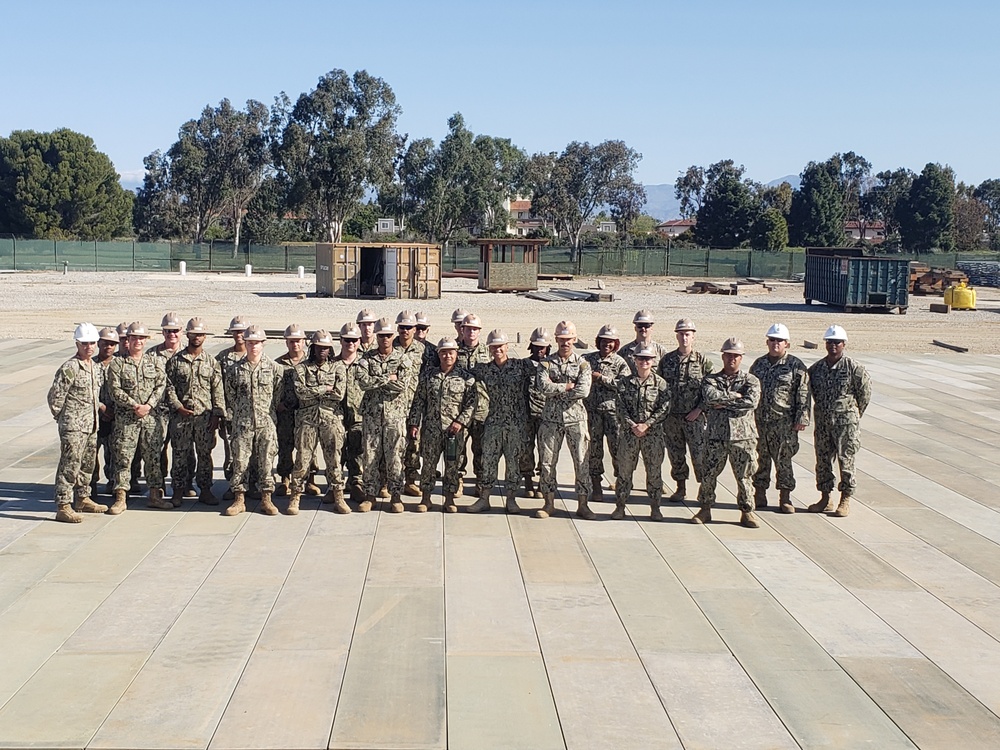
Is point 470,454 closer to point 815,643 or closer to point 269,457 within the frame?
point 269,457

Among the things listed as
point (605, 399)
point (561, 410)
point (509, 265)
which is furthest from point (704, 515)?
point (509, 265)

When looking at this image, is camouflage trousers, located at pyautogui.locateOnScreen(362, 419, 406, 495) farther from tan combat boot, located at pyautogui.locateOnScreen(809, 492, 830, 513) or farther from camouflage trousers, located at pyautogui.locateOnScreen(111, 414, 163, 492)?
tan combat boot, located at pyautogui.locateOnScreen(809, 492, 830, 513)

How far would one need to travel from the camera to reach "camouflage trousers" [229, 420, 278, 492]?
948 centimetres

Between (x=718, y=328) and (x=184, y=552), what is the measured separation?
932 inches

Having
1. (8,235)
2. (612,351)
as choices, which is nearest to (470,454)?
(612,351)

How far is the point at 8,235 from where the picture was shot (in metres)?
73.3

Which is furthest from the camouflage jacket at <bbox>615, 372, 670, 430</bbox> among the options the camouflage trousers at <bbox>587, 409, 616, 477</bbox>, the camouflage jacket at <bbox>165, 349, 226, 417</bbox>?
the camouflage jacket at <bbox>165, 349, 226, 417</bbox>

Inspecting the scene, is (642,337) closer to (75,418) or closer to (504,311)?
(75,418)

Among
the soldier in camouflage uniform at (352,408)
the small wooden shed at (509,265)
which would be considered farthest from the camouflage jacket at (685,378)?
the small wooden shed at (509,265)

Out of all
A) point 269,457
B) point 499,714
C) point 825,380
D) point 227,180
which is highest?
point 227,180

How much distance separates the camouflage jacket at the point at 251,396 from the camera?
9.46 meters

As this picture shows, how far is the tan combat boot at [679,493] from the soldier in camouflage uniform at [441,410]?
223 cm

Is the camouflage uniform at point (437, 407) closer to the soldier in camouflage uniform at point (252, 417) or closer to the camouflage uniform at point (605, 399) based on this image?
the camouflage uniform at point (605, 399)

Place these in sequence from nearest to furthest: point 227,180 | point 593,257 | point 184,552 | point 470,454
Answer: point 184,552 < point 470,454 < point 593,257 < point 227,180
